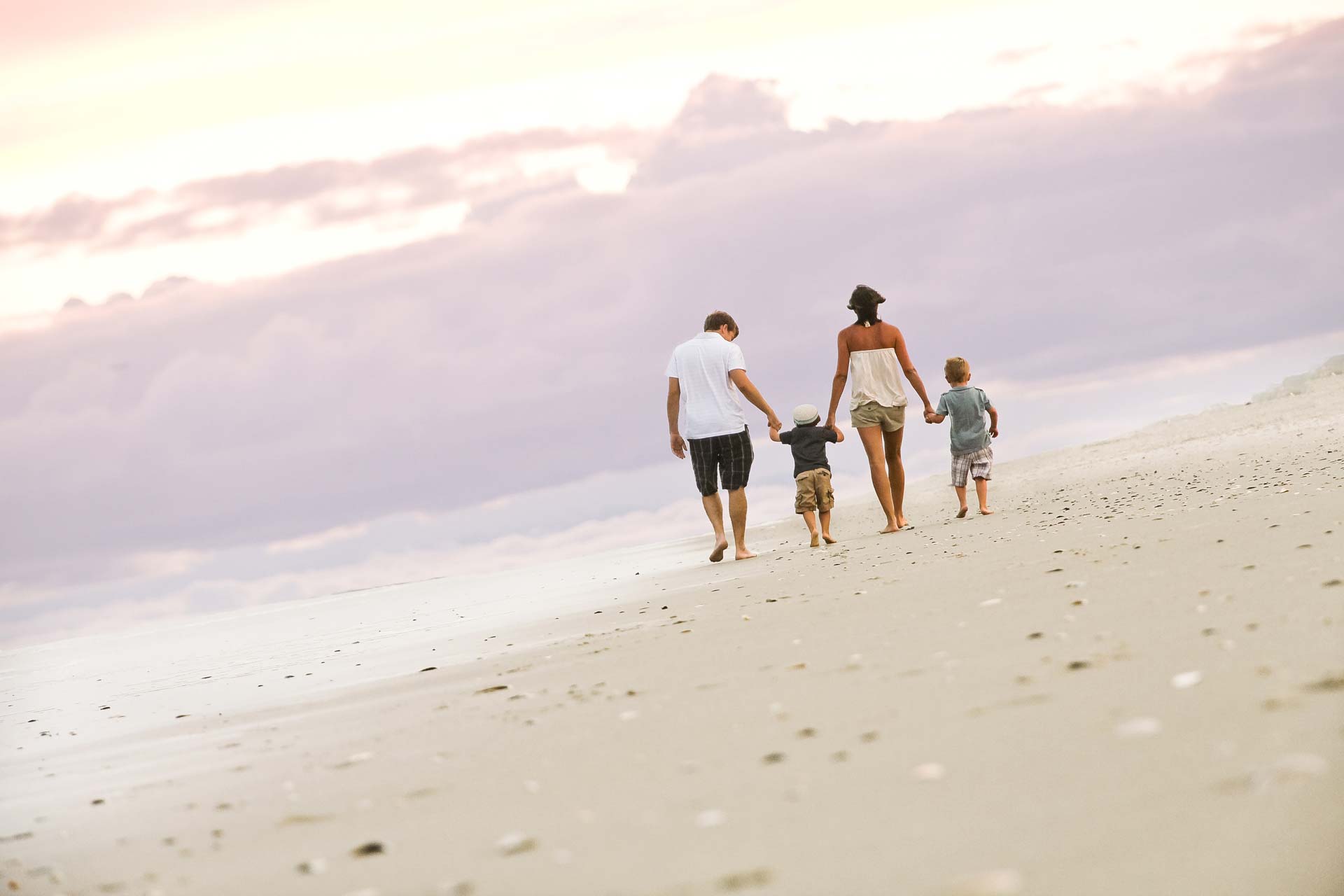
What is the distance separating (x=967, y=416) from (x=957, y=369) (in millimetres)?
534

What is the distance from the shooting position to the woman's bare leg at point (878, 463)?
1259cm

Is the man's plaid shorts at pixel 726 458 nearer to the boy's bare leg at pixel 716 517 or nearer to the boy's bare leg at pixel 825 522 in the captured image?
the boy's bare leg at pixel 716 517

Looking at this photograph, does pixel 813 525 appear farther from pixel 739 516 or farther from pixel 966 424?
pixel 966 424

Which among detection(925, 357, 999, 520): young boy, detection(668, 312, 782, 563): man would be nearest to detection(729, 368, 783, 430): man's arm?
detection(668, 312, 782, 563): man

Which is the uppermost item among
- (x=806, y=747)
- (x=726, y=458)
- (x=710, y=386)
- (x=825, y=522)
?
(x=710, y=386)

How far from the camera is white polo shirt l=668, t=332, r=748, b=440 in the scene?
1198cm

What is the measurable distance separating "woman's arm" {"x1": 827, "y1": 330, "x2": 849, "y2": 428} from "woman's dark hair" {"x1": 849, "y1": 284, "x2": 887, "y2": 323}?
0.29 meters

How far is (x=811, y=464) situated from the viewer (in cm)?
1315

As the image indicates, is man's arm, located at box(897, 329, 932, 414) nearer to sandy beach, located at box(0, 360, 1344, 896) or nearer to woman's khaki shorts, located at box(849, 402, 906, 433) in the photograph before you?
woman's khaki shorts, located at box(849, 402, 906, 433)

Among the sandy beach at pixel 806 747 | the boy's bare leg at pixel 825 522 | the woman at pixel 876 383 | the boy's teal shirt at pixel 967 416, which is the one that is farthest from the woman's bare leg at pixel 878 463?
the sandy beach at pixel 806 747

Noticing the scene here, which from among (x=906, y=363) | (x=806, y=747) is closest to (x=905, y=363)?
(x=906, y=363)

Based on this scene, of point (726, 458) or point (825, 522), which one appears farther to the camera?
point (825, 522)

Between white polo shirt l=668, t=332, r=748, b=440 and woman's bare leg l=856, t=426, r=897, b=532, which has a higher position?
white polo shirt l=668, t=332, r=748, b=440

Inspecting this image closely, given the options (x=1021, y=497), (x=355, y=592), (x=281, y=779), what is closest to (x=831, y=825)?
(x=281, y=779)
